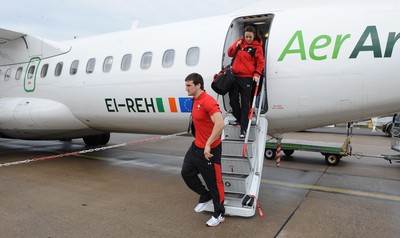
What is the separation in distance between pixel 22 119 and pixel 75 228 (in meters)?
5.67

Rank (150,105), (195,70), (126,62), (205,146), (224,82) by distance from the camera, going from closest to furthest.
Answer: (205,146), (224,82), (195,70), (150,105), (126,62)

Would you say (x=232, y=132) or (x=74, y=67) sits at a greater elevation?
(x=74, y=67)

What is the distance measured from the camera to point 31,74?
9.46 meters

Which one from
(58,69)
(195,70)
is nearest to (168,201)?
(195,70)

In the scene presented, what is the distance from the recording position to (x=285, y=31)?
5762 millimetres

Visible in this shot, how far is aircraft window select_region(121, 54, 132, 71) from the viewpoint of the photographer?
7.47 meters

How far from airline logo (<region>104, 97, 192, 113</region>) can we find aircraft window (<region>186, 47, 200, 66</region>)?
70 centimetres

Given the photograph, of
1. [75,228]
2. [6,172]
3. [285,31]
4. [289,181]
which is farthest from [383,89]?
[6,172]

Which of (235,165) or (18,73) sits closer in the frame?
(235,165)

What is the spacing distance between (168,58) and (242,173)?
300 cm

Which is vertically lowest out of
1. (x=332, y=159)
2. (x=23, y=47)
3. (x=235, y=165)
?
(x=332, y=159)

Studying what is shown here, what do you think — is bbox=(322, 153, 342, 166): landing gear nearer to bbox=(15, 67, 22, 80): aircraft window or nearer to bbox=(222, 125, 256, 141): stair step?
bbox=(222, 125, 256, 141): stair step

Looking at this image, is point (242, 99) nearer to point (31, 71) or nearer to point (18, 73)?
point (31, 71)

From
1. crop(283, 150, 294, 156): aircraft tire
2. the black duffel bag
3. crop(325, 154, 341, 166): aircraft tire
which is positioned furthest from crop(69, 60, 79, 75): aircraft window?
crop(325, 154, 341, 166): aircraft tire
